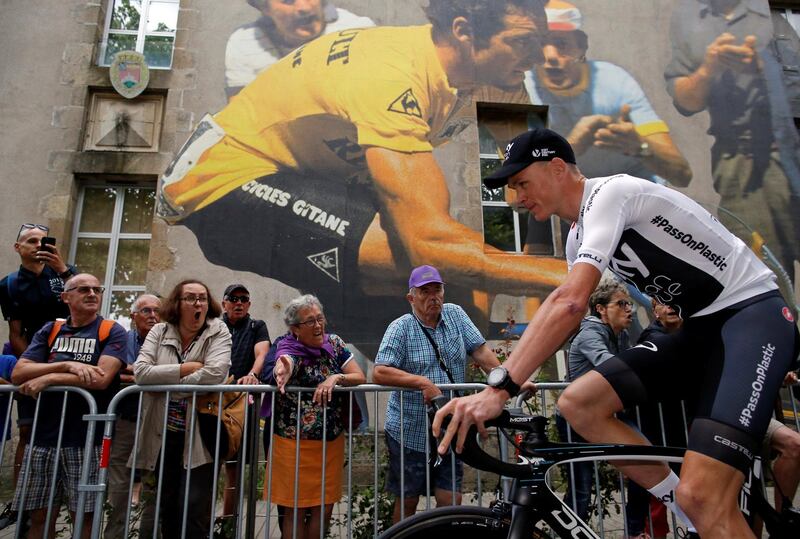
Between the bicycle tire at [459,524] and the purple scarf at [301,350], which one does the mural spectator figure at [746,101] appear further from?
the bicycle tire at [459,524]

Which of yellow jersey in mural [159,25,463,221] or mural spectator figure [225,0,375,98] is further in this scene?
mural spectator figure [225,0,375,98]

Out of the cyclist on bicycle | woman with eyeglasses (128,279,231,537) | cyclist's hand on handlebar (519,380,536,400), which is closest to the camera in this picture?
the cyclist on bicycle

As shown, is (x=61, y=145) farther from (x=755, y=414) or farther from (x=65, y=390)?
(x=755, y=414)

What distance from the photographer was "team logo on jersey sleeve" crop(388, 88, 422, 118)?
817 cm

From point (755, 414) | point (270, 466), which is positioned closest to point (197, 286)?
point (270, 466)

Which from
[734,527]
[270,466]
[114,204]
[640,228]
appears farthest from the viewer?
[114,204]

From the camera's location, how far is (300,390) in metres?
3.60

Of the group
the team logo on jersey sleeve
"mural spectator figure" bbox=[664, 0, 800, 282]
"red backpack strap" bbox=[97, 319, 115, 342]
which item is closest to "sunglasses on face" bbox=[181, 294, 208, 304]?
"red backpack strap" bbox=[97, 319, 115, 342]

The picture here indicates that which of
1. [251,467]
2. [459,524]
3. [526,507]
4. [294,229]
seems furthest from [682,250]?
[294,229]

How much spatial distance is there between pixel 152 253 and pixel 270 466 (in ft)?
16.3

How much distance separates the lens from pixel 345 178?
7828 mm

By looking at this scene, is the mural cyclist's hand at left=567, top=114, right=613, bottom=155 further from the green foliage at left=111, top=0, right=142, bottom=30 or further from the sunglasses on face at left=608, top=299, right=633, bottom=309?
the green foliage at left=111, top=0, right=142, bottom=30

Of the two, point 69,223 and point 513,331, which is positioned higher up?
point 69,223

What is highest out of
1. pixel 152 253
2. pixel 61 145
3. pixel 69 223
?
pixel 61 145
